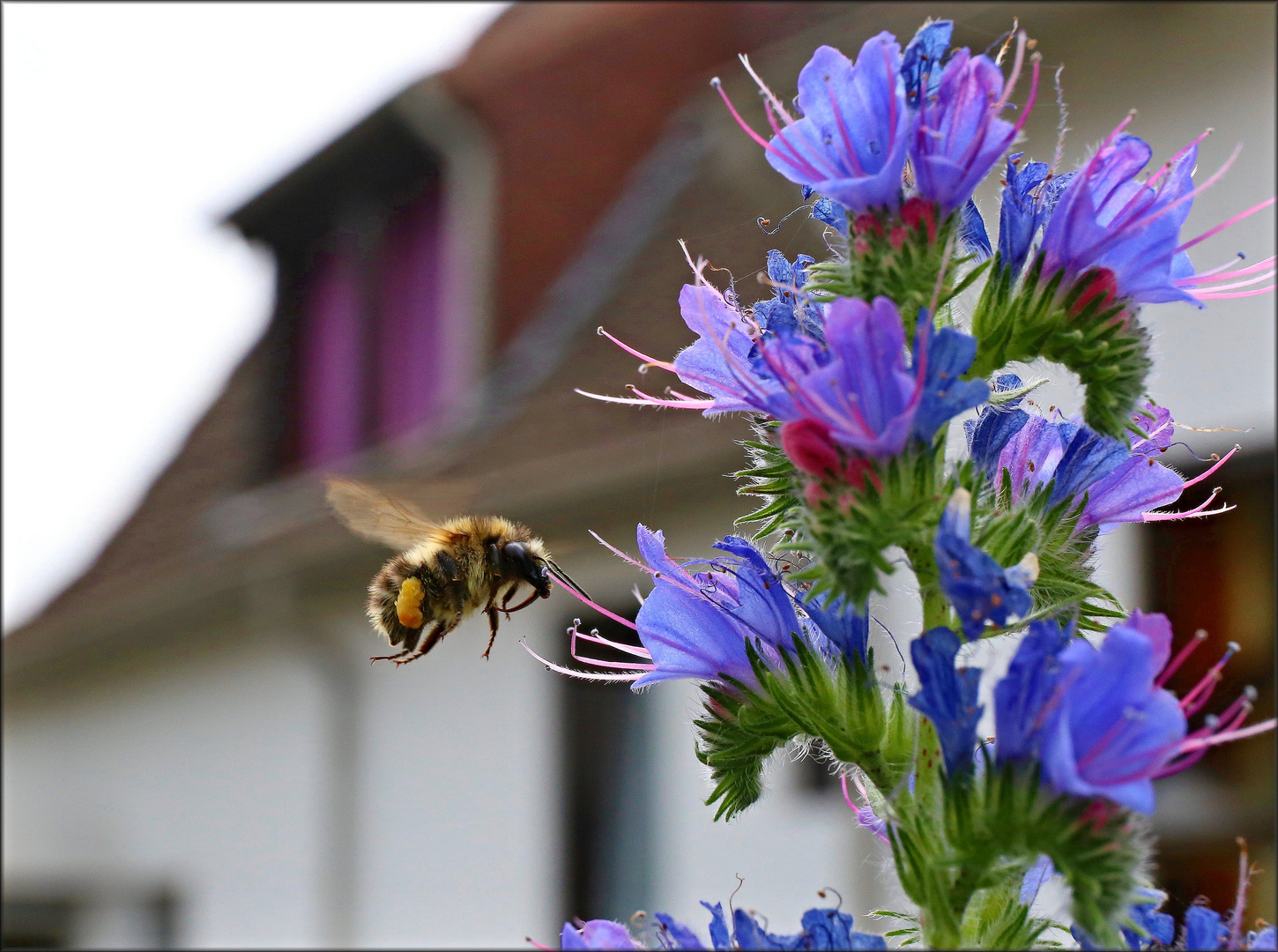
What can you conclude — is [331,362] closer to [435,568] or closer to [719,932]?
[435,568]

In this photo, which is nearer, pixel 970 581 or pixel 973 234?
pixel 970 581

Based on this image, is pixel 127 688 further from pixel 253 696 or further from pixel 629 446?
pixel 629 446

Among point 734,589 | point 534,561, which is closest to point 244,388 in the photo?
point 534,561

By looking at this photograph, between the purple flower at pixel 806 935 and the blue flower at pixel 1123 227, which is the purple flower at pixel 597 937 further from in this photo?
the blue flower at pixel 1123 227

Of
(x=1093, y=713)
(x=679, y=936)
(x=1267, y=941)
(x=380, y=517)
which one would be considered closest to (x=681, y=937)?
(x=679, y=936)

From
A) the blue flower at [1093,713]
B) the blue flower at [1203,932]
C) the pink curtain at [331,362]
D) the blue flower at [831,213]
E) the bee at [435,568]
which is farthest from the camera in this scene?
the pink curtain at [331,362]

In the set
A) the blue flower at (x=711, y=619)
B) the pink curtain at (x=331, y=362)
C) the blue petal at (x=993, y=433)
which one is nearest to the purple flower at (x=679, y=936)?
the blue flower at (x=711, y=619)
